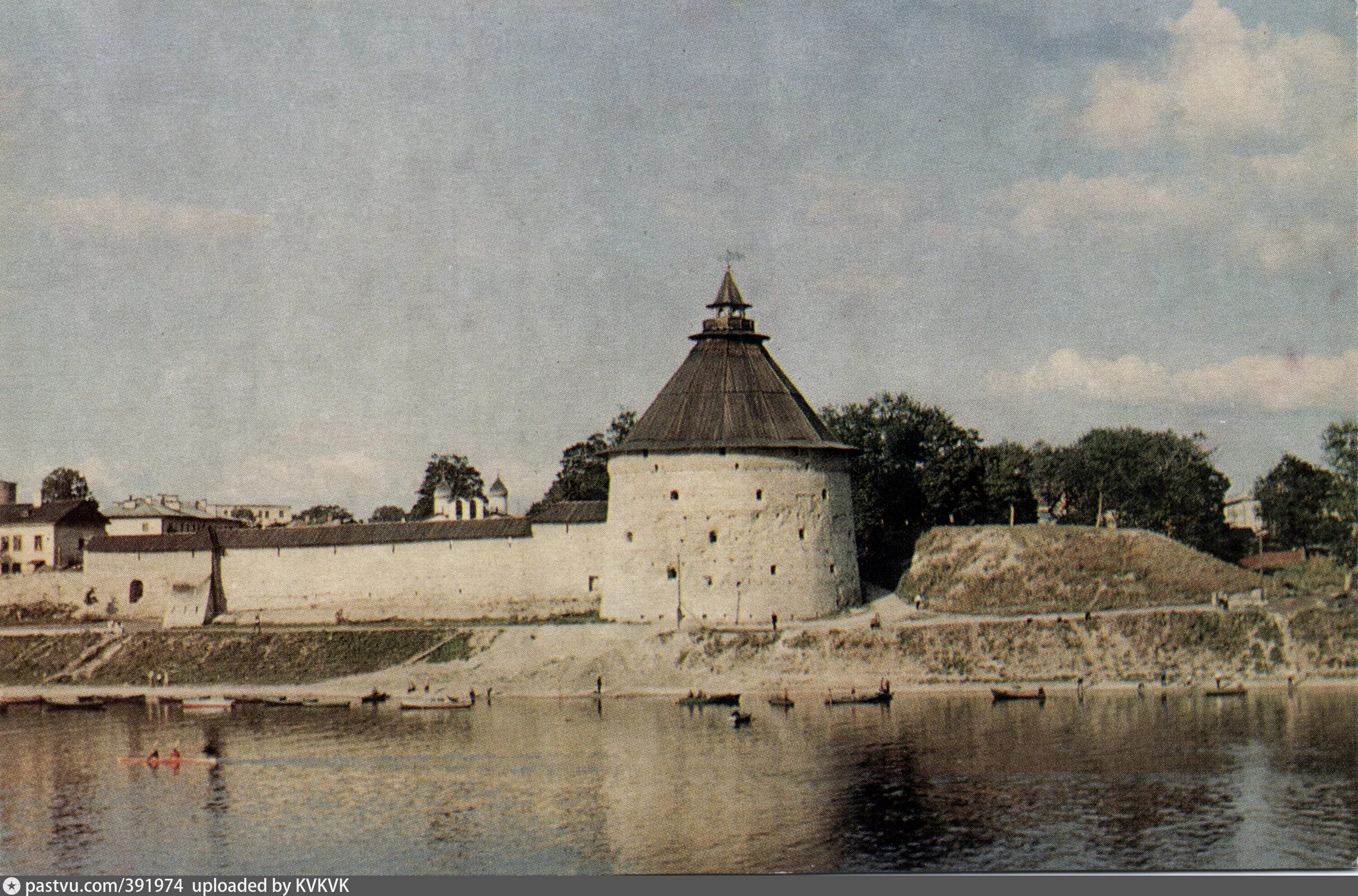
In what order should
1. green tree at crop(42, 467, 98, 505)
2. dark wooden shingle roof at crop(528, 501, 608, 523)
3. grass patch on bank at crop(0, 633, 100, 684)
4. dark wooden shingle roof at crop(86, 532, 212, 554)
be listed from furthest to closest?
green tree at crop(42, 467, 98, 505) < dark wooden shingle roof at crop(86, 532, 212, 554) < dark wooden shingle roof at crop(528, 501, 608, 523) < grass patch on bank at crop(0, 633, 100, 684)

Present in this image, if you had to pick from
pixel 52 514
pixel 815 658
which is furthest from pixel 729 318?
pixel 52 514

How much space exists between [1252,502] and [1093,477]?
2429cm

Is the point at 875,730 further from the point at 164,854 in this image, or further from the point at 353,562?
the point at 353,562

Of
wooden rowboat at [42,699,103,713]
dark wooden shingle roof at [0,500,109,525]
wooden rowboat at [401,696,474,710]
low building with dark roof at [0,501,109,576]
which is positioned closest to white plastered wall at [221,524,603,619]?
wooden rowboat at [401,696,474,710]

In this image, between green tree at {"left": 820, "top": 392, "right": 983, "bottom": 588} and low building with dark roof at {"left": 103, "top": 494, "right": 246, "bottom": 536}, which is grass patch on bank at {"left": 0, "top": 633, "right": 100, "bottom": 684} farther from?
green tree at {"left": 820, "top": 392, "right": 983, "bottom": 588}

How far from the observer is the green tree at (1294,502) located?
5378 cm

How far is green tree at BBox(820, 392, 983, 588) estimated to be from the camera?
5453cm

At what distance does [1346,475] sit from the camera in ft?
129

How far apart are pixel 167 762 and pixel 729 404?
75.7ft

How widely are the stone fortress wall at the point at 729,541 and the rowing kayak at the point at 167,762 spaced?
17793mm

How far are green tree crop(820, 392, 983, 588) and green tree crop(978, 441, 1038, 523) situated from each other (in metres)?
1.16

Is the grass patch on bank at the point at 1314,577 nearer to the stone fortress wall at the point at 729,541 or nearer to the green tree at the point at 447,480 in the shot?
the stone fortress wall at the point at 729,541

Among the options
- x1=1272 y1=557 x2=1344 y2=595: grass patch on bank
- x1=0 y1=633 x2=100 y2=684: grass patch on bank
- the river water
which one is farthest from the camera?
x1=0 y1=633 x2=100 y2=684: grass patch on bank

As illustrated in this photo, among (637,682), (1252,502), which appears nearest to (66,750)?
(637,682)
